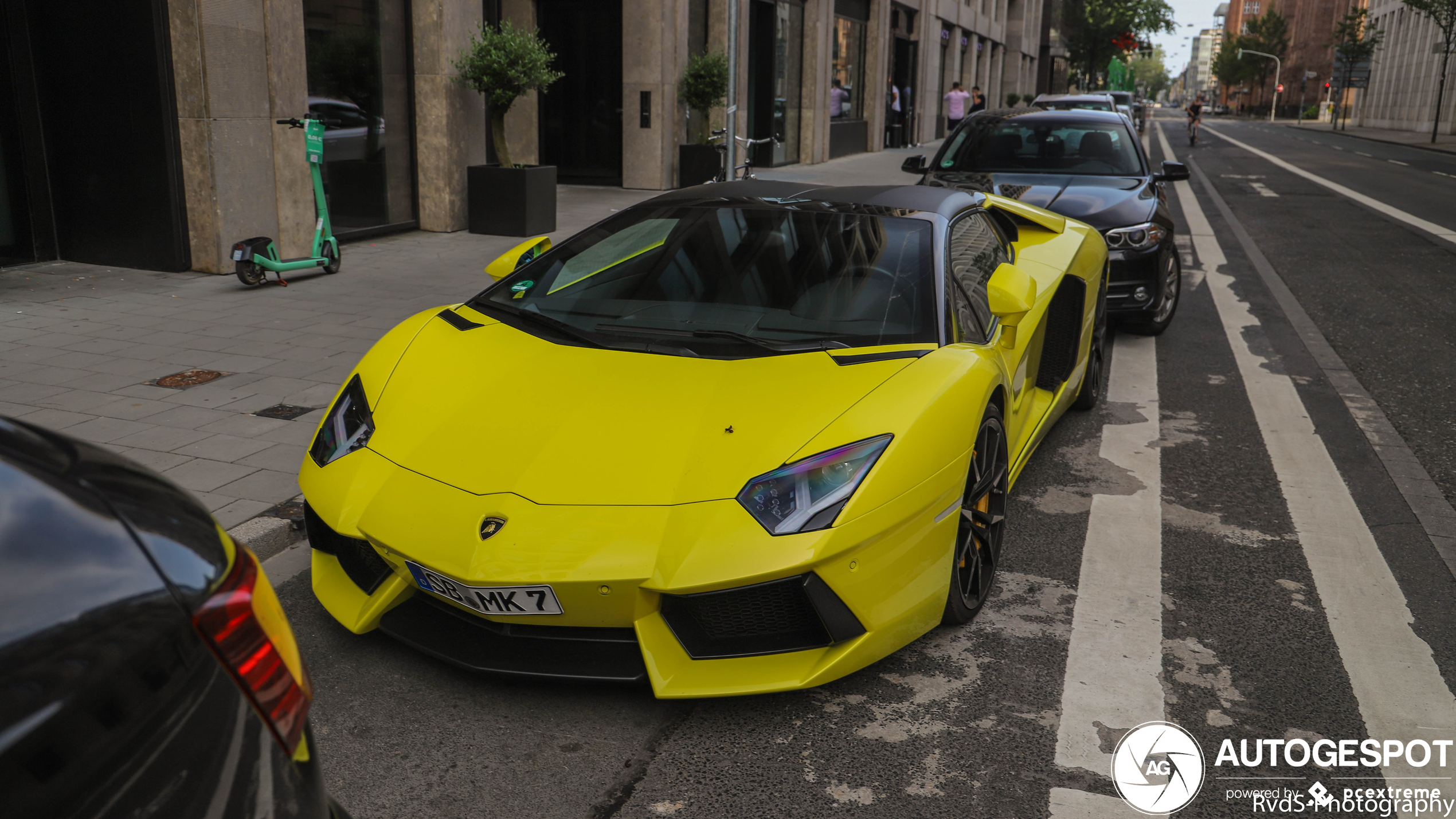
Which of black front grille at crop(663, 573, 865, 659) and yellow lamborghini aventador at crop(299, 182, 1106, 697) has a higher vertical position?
yellow lamborghini aventador at crop(299, 182, 1106, 697)

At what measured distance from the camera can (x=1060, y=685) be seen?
3229 mm

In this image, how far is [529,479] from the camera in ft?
9.86

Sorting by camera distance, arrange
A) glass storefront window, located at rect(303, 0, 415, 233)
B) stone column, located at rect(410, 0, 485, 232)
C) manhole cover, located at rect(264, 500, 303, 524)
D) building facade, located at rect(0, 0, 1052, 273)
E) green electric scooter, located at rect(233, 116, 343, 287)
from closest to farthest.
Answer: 1. manhole cover, located at rect(264, 500, 303, 524)
2. green electric scooter, located at rect(233, 116, 343, 287)
3. building facade, located at rect(0, 0, 1052, 273)
4. glass storefront window, located at rect(303, 0, 415, 233)
5. stone column, located at rect(410, 0, 485, 232)

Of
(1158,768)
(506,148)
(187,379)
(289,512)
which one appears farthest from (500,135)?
(1158,768)

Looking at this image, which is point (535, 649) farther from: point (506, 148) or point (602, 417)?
point (506, 148)

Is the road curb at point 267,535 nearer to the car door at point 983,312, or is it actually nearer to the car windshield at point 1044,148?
the car door at point 983,312

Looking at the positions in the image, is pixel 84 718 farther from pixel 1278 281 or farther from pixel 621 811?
pixel 1278 281

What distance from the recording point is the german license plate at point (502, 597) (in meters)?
2.76

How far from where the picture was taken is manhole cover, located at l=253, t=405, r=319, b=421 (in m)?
5.57

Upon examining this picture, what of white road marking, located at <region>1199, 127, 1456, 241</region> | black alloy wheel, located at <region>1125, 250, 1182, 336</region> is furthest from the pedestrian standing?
black alloy wheel, located at <region>1125, 250, 1182, 336</region>

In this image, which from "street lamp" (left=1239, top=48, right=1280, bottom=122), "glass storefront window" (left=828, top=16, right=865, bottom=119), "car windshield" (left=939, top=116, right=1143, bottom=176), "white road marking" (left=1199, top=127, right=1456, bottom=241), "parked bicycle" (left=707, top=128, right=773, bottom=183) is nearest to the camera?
"car windshield" (left=939, top=116, right=1143, bottom=176)

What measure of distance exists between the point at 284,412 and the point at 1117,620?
4.11 m

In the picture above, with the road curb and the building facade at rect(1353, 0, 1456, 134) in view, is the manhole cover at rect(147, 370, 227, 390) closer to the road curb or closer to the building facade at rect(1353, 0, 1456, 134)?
the road curb

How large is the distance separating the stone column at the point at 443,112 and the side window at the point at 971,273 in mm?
9255
